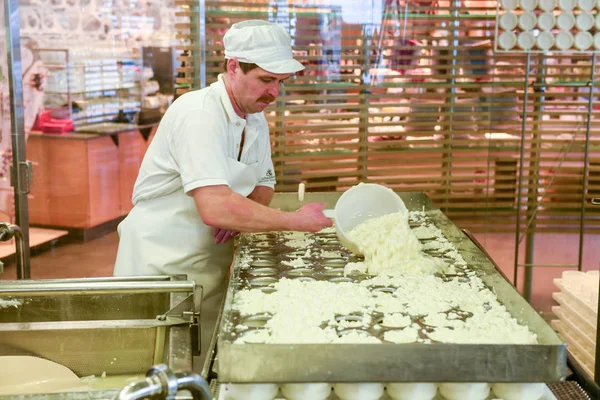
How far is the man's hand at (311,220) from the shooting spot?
7.43 ft

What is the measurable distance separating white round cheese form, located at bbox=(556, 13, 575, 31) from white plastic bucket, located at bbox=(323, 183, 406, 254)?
7.05 feet

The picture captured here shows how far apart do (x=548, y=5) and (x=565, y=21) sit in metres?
0.14

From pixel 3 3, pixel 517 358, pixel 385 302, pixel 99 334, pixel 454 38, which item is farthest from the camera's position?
pixel 454 38

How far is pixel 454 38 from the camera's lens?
15.3 ft

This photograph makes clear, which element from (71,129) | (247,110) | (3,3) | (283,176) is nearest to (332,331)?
(247,110)

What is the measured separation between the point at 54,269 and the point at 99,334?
2950 mm

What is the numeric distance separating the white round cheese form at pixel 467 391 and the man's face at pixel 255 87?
3.91 ft

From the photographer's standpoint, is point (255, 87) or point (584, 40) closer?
point (255, 87)

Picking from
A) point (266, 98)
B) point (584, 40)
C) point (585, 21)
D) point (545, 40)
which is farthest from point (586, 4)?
point (266, 98)

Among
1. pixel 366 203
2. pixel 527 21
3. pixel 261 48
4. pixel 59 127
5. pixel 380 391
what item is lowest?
pixel 380 391

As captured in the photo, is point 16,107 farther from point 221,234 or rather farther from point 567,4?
point 567,4

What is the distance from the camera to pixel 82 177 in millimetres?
5090

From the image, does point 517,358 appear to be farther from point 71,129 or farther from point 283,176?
point 71,129

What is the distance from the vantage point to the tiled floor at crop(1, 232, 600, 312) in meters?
4.69
